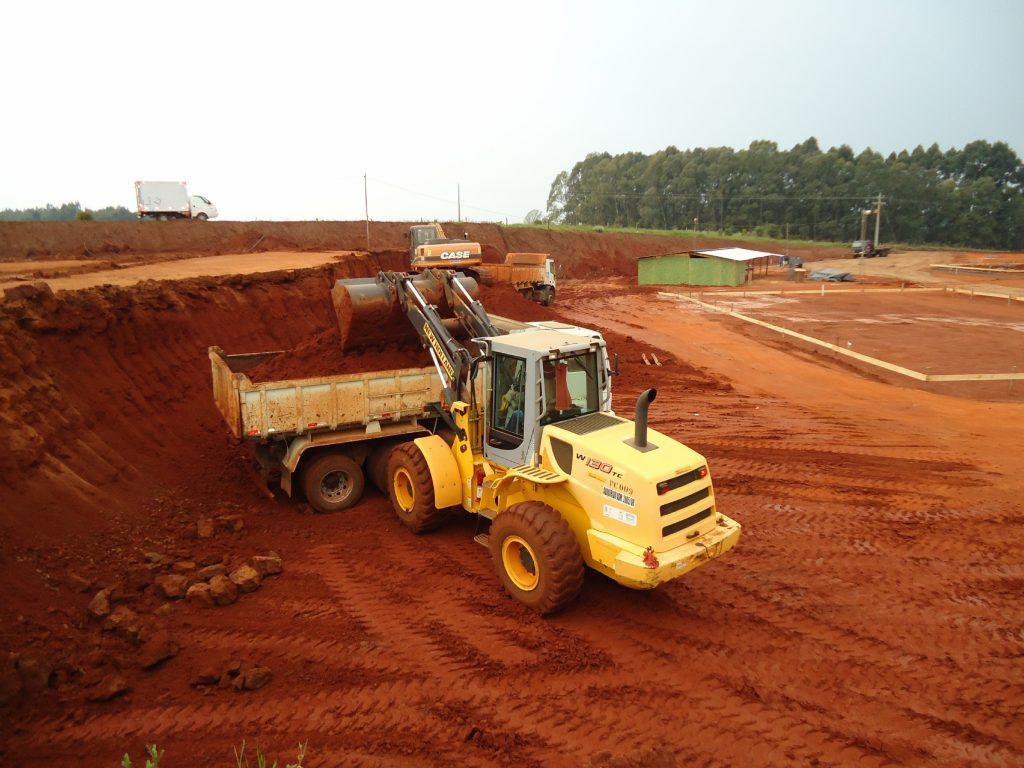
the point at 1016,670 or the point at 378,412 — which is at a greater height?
the point at 378,412

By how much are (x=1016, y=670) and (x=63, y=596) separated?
8268mm

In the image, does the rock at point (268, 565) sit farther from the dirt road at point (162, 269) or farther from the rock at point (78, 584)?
the dirt road at point (162, 269)

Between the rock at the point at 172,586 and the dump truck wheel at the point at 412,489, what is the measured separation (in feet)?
7.75

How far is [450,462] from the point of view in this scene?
7.57m

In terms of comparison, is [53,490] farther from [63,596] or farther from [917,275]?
[917,275]

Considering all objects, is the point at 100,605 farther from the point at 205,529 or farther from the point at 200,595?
the point at 205,529

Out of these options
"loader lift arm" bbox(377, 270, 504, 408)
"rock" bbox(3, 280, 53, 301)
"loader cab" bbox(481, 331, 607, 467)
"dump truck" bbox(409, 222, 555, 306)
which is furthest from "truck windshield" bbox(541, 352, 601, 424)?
"dump truck" bbox(409, 222, 555, 306)

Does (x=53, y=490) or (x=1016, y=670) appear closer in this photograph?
(x=1016, y=670)

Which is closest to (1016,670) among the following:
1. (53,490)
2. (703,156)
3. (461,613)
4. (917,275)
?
(461,613)

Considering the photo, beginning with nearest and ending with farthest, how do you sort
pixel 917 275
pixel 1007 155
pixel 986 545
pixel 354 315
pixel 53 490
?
pixel 53 490, pixel 986 545, pixel 354 315, pixel 917 275, pixel 1007 155

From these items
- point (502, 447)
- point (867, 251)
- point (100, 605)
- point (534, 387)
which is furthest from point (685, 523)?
point (867, 251)

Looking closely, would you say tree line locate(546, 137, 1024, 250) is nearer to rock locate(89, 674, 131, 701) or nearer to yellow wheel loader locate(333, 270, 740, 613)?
yellow wheel loader locate(333, 270, 740, 613)

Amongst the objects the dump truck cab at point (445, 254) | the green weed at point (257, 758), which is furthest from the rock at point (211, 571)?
the dump truck cab at point (445, 254)

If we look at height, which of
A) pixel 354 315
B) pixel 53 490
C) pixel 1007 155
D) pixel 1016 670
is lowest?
pixel 1016 670
